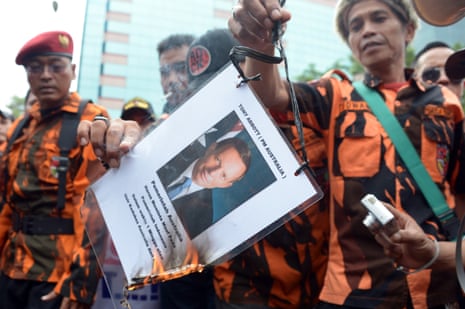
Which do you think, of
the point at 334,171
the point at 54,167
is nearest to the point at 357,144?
the point at 334,171

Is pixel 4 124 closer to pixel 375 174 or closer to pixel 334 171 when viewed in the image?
pixel 334 171

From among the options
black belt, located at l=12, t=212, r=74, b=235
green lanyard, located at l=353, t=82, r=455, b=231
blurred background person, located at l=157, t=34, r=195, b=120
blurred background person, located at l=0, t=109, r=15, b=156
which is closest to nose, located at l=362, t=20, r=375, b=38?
green lanyard, located at l=353, t=82, r=455, b=231

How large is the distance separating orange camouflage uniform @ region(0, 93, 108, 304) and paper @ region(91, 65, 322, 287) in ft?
3.30

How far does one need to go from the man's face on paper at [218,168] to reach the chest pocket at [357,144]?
597 mm

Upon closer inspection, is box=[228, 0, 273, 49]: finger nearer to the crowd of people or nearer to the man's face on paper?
the crowd of people

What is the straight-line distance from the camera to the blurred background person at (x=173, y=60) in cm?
238

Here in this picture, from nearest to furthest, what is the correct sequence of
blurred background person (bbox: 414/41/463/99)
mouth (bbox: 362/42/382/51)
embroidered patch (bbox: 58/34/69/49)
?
embroidered patch (bbox: 58/34/69/49), mouth (bbox: 362/42/382/51), blurred background person (bbox: 414/41/463/99)

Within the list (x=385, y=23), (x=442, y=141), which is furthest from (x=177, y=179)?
(x=385, y=23)

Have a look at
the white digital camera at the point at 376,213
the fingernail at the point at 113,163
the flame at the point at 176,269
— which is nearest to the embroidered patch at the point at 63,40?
the fingernail at the point at 113,163

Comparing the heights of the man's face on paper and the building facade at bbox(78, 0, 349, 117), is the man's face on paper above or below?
below

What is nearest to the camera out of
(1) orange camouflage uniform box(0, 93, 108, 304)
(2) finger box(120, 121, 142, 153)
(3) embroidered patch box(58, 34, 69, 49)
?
(2) finger box(120, 121, 142, 153)

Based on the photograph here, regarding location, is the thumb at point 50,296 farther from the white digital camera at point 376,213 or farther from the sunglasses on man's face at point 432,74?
the sunglasses on man's face at point 432,74

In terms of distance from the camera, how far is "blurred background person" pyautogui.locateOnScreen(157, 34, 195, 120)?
7.80 ft

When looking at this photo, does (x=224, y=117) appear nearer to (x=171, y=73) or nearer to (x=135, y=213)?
(x=135, y=213)
